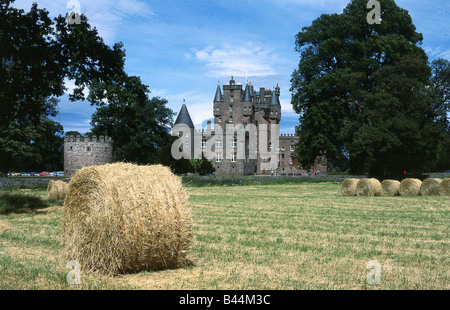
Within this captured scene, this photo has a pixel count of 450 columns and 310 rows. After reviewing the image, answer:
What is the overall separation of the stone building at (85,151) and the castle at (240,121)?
50306mm

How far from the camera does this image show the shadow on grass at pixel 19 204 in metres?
16.7

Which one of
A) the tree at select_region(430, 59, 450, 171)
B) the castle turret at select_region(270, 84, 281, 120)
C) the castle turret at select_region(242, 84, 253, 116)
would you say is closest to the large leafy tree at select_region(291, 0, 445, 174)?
the tree at select_region(430, 59, 450, 171)

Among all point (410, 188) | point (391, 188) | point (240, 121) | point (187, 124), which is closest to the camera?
point (410, 188)

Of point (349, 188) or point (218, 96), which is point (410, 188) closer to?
point (349, 188)

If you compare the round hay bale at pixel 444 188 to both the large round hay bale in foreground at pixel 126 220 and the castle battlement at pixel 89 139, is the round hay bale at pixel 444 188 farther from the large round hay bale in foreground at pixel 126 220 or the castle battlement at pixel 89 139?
the castle battlement at pixel 89 139

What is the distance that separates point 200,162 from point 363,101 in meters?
49.0

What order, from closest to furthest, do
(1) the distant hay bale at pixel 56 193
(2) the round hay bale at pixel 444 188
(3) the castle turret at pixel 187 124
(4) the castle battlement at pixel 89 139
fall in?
(1) the distant hay bale at pixel 56 193 → (2) the round hay bale at pixel 444 188 → (4) the castle battlement at pixel 89 139 → (3) the castle turret at pixel 187 124

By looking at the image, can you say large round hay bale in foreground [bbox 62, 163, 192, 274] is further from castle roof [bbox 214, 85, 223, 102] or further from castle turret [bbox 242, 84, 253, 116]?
castle roof [bbox 214, 85, 223, 102]

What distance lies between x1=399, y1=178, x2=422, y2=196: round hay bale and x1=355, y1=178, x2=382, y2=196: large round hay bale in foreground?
4.34 ft

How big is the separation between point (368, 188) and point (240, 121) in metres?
81.0

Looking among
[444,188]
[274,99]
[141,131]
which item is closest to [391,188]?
[444,188]

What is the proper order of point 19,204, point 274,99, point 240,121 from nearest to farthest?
point 19,204 → point 240,121 → point 274,99

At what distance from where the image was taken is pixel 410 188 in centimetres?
2525

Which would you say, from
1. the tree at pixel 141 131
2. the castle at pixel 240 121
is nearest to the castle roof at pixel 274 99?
the castle at pixel 240 121
